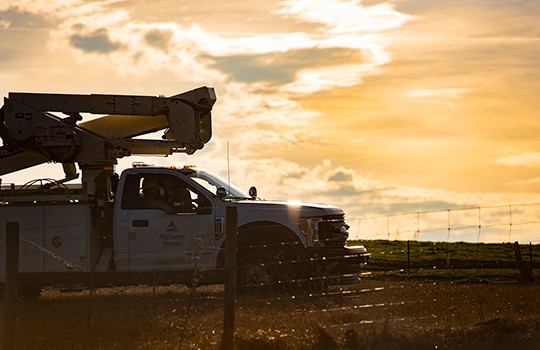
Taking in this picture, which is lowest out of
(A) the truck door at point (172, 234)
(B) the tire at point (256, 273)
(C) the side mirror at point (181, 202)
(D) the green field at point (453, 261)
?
(D) the green field at point (453, 261)

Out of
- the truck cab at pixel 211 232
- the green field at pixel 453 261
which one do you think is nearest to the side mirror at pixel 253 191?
the truck cab at pixel 211 232

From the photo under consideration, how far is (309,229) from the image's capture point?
19766 millimetres

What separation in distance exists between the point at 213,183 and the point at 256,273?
2.02 m

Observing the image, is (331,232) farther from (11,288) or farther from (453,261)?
(453,261)

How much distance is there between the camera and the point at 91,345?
13.7 m

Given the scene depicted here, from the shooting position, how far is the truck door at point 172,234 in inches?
776

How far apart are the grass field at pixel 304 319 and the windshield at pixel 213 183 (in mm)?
1843

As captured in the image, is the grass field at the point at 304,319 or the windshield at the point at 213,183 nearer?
the grass field at the point at 304,319

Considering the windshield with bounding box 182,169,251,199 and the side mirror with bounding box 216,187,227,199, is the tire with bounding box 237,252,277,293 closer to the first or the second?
the side mirror with bounding box 216,187,227,199

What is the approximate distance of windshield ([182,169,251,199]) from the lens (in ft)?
66.3

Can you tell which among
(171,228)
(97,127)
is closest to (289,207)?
(171,228)

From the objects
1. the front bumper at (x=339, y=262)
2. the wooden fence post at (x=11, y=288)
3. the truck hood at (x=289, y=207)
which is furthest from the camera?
the truck hood at (x=289, y=207)

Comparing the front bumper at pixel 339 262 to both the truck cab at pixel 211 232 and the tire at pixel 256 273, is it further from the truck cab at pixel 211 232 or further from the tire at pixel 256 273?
the tire at pixel 256 273

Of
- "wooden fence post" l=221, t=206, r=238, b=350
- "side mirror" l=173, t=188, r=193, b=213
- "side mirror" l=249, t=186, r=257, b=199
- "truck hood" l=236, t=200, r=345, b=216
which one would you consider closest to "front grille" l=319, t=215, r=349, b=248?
"truck hood" l=236, t=200, r=345, b=216
